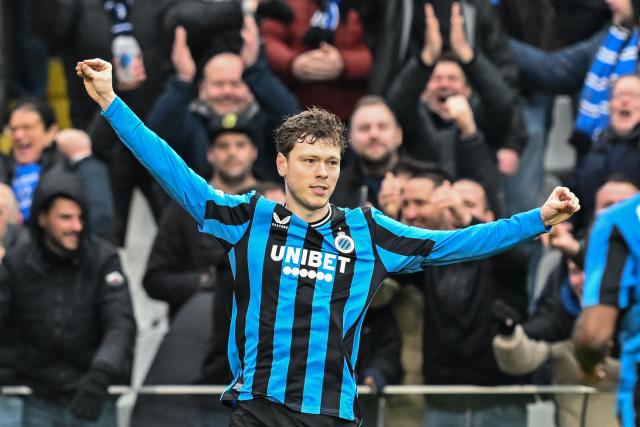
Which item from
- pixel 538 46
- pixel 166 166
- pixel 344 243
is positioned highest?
pixel 538 46

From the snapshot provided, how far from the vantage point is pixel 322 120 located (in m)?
6.17

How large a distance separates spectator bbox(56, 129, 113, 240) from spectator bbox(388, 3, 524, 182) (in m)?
2.19

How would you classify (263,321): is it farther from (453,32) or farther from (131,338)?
(453,32)

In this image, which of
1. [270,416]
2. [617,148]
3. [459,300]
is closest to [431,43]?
[617,148]

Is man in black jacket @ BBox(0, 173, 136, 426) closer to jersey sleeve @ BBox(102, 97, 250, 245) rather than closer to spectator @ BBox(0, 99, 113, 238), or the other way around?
spectator @ BBox(0, 99, 113, 238)

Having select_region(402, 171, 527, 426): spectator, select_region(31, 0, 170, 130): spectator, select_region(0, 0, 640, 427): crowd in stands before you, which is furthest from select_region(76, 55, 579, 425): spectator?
select_region(31, 0, 170, 130): spectator

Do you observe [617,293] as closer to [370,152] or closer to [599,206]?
[599,206]

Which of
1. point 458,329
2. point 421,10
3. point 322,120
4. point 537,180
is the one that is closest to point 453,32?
point 421,10

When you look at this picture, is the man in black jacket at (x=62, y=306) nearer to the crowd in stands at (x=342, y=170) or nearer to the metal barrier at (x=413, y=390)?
the crowd in stands at (x=342, y=170)

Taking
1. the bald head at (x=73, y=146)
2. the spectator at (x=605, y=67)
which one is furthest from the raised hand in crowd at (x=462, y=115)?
the bald head at (x=73, y=146)

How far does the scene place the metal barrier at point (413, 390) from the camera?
8.02 meters

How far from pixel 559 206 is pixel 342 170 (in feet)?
12.3

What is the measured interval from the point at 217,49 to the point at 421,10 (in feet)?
4.92

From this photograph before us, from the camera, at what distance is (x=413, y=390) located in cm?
802
